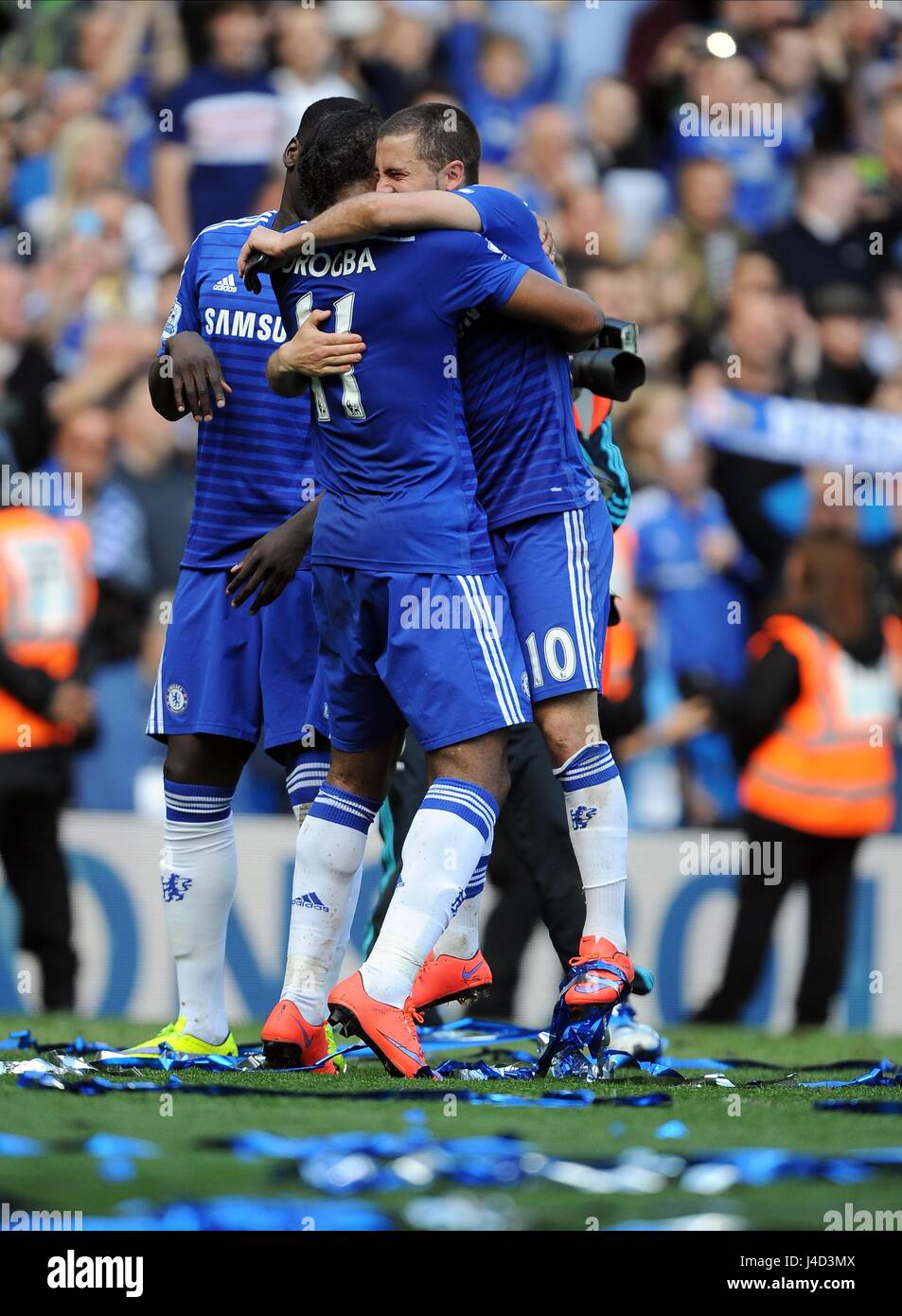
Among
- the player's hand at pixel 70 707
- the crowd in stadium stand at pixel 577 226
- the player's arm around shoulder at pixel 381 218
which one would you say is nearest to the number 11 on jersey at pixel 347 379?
the player's arm around shoulder at pixel 381 218

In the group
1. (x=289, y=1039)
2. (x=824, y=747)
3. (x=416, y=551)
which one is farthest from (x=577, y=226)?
(x=289, y=1039)

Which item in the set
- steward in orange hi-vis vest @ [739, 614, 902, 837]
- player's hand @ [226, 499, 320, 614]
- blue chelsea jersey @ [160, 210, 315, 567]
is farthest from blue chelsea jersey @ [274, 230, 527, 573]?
steward in orange hi-vis vest @ [739, 614, 902, 837]

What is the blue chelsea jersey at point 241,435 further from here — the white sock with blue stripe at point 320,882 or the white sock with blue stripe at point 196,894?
the white sock with blue stripe at point 320,882

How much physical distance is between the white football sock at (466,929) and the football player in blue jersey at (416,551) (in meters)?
0.24

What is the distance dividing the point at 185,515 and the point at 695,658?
2.91 m

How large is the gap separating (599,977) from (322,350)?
1689 mm

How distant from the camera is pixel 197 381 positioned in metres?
5.36

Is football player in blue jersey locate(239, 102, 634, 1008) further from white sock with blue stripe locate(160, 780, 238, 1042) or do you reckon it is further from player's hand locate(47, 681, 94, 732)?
player's hand locate(47, 681, 94, 732)

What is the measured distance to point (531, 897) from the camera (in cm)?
821

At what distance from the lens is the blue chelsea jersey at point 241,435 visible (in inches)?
219

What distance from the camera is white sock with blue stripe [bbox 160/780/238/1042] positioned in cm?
559

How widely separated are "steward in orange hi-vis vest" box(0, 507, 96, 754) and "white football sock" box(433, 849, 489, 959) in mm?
4009

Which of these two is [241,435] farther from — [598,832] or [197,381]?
[598,832]
